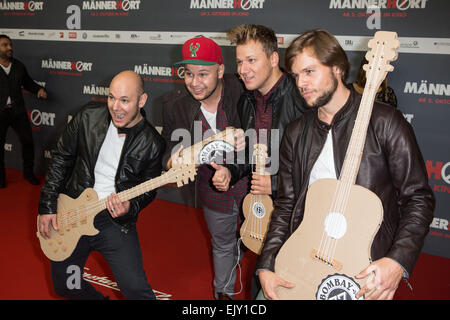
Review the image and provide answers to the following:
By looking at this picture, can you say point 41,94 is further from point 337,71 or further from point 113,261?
point 337,71

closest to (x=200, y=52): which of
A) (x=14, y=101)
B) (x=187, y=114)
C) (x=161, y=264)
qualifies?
(x=187, y=114)

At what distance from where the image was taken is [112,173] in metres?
2.86

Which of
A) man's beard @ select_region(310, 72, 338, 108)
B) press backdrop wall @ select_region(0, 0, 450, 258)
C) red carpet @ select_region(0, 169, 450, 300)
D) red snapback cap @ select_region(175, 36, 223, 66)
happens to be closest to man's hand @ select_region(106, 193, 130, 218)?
red snapback cap @ select_region(175, 36, 223, 66)

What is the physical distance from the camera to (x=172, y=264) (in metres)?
4.34

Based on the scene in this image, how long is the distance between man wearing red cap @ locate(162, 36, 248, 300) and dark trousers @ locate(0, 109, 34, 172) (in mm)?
4255

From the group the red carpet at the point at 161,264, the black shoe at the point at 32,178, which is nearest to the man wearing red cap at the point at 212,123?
the red carpet at the point at 161,264

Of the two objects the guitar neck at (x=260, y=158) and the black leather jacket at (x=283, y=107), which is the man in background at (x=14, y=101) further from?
the guitar neck at (x=260, y=158)

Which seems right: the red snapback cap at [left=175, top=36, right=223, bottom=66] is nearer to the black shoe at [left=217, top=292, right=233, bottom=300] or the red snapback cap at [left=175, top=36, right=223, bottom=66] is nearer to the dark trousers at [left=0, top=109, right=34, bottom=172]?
the black shoe at [left=217, top=292, right=233, bottom=300]

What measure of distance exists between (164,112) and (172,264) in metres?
1.78

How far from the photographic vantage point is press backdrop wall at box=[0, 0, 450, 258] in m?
4.34

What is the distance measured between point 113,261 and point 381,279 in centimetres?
179

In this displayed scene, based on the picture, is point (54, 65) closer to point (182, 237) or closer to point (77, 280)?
point (182, 237)

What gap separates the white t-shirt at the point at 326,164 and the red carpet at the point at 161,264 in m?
1.98

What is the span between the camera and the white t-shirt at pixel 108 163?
286cm
